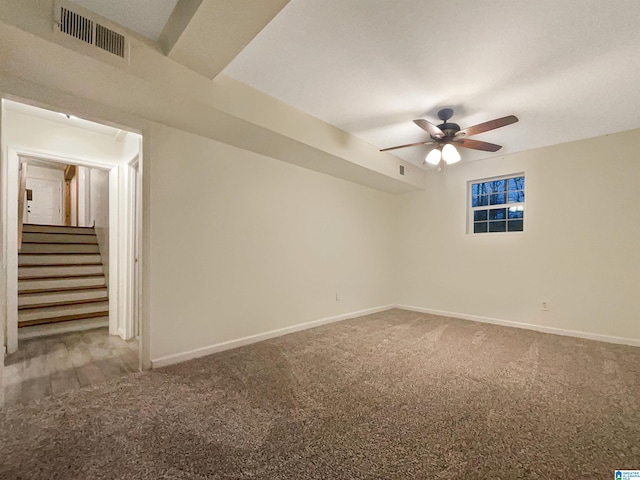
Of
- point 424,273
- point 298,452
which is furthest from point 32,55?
point 424,273

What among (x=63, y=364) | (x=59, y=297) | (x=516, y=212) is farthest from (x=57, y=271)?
(x=516, y=212)

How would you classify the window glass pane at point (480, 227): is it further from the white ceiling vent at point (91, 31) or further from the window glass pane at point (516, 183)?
the white ceiling vent at point (91, 31)

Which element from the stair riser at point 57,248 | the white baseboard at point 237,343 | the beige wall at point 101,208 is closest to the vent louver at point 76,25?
the white baseboard at point 237,343

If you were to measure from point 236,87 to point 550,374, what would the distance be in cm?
364

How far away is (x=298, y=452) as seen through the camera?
1.44 m

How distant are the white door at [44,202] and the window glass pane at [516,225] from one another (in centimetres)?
1012

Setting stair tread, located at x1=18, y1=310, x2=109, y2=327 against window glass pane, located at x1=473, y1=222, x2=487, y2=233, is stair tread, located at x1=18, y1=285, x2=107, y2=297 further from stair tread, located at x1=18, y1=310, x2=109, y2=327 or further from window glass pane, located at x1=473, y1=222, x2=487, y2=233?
window glass pane, located at x1=473, y1=222, x2=487, y2=233

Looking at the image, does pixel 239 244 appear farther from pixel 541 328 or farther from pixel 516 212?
pixel 541 328

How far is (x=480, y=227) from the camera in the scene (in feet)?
14.9

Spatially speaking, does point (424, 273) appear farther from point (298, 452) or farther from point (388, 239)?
point (298, 452)

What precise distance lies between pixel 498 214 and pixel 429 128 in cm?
238

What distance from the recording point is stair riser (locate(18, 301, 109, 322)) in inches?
151

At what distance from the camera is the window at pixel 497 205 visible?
4160mm


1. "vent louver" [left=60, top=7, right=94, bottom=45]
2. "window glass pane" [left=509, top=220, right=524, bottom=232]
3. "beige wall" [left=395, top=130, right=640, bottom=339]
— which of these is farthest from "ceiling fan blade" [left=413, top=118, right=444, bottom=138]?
"vent louver" [left=60, top=7, right=94, bottom=45]
